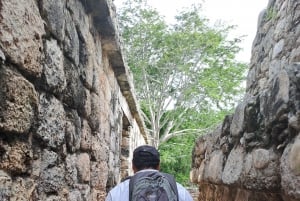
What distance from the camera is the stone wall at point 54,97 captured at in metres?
1.16

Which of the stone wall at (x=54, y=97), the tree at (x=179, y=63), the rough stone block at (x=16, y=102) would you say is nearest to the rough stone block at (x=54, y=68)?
the stone wall at (x=54, y=97)

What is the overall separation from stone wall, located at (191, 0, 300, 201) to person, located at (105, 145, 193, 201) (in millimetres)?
283

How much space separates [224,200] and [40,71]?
169 cm

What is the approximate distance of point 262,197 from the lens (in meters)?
1.77

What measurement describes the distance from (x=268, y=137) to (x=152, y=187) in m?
0.51

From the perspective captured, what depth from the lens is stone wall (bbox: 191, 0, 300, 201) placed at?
1357 mm

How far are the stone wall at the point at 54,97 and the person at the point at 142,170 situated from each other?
0.23 m

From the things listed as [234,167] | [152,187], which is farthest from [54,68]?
[234,167]

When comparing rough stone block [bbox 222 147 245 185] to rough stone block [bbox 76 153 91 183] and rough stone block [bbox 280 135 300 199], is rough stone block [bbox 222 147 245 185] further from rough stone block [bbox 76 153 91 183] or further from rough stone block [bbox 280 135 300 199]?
rough stone block [bbox 76 153 91 183]

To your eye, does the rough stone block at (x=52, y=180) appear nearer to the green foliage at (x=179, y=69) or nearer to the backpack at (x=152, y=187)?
the backpack at (x=152, y=187)

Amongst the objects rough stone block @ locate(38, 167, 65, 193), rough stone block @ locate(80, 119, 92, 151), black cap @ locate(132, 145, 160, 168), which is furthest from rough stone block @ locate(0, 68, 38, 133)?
rough stone block @ locate(80, 119, 92, 151)

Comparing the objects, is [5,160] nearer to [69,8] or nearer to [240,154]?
[69,8]

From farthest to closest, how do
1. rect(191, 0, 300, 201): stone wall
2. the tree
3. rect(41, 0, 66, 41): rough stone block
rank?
the tree < rect(41, 0, 66, 41): rough stone block < rect(191, 0, 300, 201): stone wall

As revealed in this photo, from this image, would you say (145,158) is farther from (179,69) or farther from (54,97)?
(179,69)
